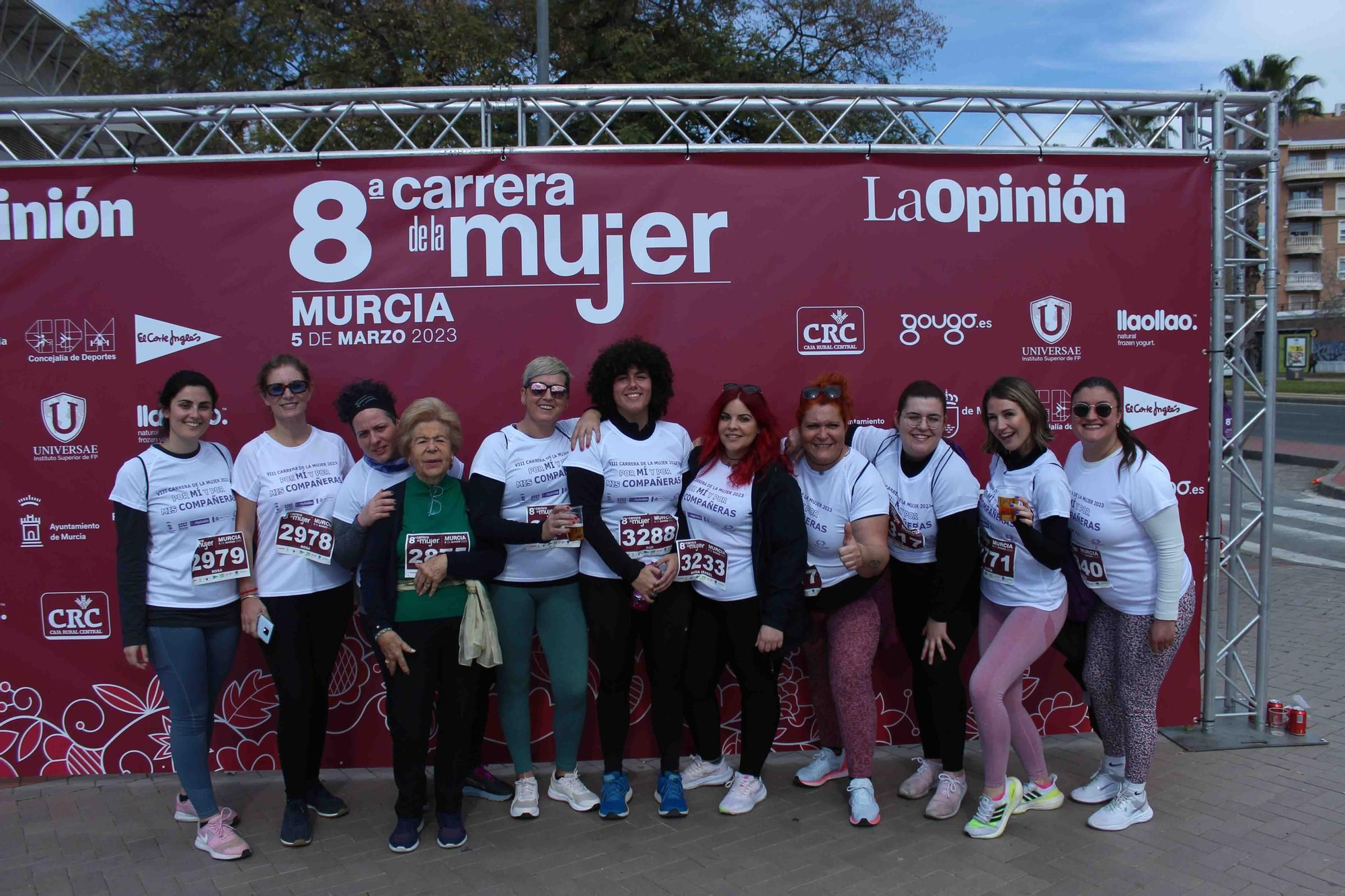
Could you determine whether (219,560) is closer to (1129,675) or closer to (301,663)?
(301,663)

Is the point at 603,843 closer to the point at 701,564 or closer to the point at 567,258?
the point at 701,564

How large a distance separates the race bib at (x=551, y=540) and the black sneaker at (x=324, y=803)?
148cm

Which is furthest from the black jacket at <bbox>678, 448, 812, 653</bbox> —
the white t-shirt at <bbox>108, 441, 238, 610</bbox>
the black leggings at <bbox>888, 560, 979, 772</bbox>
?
the white t-shirt at <bbox>108, 441, 238, 610</bbox>

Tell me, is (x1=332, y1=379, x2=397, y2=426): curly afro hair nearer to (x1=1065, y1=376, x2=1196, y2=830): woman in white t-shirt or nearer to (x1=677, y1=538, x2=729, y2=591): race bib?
(x1=677, y1=538, x2=729, y2=591): race bib

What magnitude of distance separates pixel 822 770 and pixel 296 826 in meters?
2.35

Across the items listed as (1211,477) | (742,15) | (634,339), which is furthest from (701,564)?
(742,15)

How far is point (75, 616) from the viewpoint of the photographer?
453 cm

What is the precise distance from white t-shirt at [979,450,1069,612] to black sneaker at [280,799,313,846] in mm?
3078

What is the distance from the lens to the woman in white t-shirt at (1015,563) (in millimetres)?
3684

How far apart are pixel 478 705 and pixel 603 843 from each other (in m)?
0.83

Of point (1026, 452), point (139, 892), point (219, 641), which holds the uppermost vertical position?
point (1026, 452)

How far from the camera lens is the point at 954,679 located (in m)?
3.94

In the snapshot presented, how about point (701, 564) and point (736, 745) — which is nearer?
point (701, 564)

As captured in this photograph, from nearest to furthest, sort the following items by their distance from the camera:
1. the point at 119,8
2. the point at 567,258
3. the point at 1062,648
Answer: the point at 1062,648
the point at 567,258
the point at 119,8
